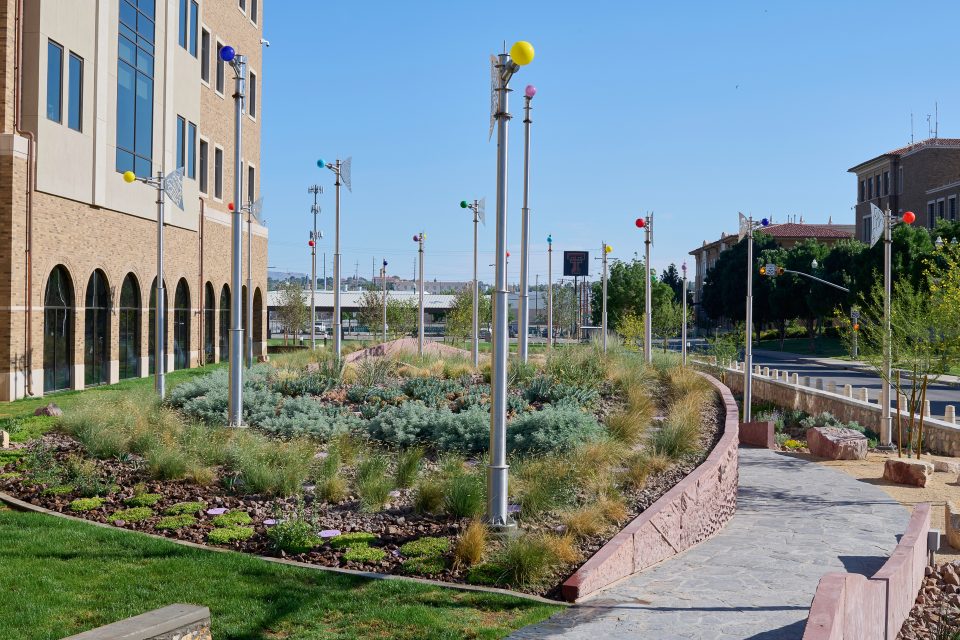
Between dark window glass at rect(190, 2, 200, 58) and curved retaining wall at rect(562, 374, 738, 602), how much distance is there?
93.2 feet

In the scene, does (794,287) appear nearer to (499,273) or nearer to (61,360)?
Answer: (61,360)

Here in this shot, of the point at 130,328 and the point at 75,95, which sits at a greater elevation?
the point at 75,95

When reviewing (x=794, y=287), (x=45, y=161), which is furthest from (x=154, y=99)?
(x=794, y=287)

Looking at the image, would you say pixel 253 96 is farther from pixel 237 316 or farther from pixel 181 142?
pixel 237 316

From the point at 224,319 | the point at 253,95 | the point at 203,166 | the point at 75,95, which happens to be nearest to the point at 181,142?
the point at 203,166

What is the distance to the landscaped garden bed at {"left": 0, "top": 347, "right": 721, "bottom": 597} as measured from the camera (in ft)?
29.2

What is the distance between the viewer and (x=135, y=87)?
28344mm

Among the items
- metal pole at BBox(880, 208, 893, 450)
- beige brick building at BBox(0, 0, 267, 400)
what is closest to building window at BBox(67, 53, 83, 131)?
beige brick building at BBox(0, 0, 267, 400)

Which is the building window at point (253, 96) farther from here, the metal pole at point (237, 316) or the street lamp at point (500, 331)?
the street lamp at point (500, 331)

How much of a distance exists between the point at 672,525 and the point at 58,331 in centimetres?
1970

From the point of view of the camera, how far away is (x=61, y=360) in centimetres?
2425

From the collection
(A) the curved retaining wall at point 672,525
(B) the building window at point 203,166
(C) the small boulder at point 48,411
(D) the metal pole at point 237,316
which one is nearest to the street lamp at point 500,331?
(A) the curved retaining wall at point 672,525

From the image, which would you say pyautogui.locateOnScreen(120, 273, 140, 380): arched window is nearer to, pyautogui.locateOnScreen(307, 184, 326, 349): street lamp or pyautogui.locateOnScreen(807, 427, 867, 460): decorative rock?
pyautogui.locateOnScreen(307, 184, 326, 349): street lamp

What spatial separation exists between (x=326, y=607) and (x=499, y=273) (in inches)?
150
